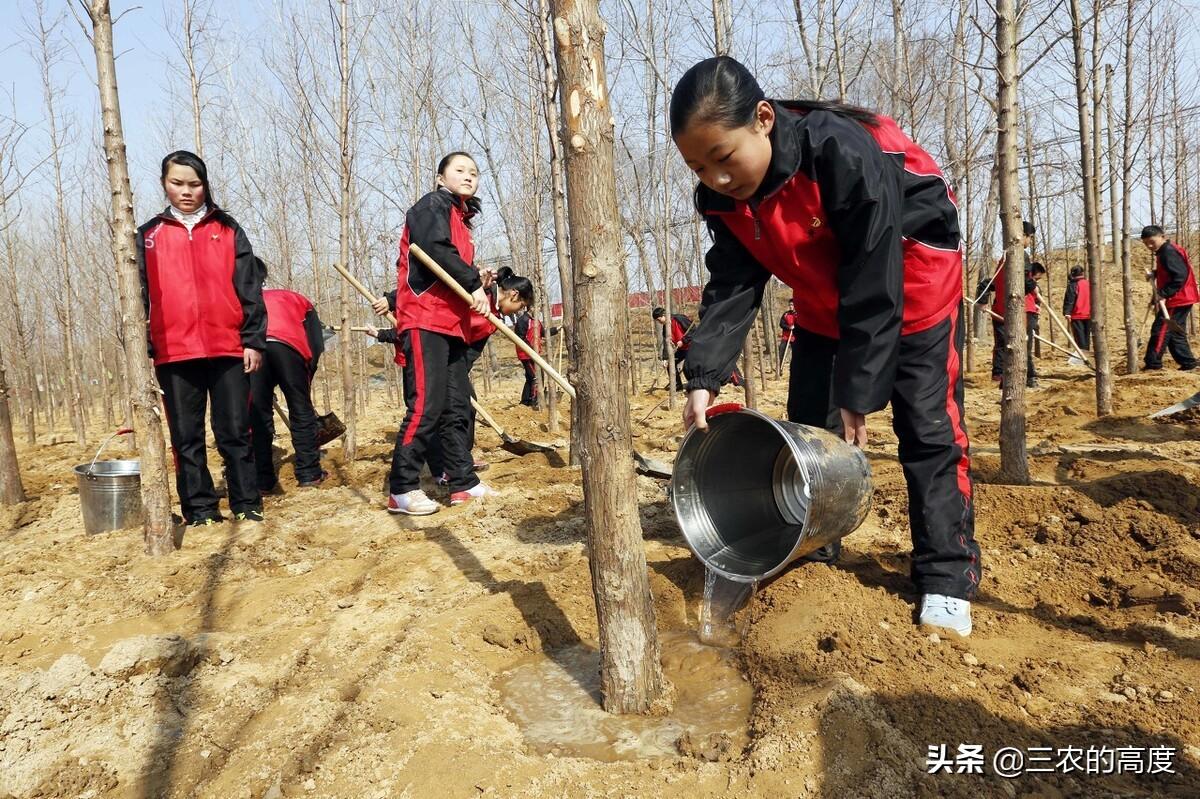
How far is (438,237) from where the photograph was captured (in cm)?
408

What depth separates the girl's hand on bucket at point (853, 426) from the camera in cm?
215

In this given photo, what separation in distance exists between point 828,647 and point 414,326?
2851 millimetres

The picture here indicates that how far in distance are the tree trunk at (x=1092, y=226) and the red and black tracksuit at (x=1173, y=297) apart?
11.4 feet

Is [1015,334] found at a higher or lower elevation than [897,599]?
higher

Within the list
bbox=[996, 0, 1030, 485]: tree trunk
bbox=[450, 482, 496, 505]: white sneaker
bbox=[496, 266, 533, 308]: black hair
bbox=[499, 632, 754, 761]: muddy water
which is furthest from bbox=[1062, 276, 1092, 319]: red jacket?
bbox=[499, 632, 754, 761]: muddy water

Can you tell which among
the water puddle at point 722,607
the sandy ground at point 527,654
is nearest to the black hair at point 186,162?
the sandy ground at point 527,654

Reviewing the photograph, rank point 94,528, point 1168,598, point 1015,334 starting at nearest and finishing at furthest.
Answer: point 1168,598 → point 1015,334 → point 94,528

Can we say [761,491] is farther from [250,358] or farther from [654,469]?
[250,358]

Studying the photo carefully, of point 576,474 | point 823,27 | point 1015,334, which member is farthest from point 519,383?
point 1015,334

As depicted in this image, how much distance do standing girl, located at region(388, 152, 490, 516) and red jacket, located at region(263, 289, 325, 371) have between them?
1521 millimetres

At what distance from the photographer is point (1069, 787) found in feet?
5.26

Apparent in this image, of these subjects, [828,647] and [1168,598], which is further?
[1168,598]

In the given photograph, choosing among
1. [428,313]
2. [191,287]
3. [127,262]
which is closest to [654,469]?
[428,313]

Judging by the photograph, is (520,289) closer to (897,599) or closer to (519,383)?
(897,599)
